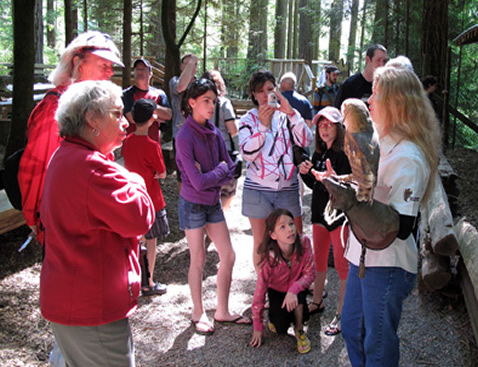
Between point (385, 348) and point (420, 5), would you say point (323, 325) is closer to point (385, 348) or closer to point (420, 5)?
point (385, 348)

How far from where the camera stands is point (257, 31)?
26.3 metres

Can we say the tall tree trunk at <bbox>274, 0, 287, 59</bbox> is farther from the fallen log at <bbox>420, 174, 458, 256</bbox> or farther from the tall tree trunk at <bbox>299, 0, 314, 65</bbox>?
the fallen log at <bbox>420, 174, 458, 256</bbox>

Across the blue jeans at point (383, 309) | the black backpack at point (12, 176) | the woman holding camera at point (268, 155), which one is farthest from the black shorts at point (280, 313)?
the black backpack at point (12, 176)

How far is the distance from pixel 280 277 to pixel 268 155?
1.06m

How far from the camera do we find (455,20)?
13.3 meters

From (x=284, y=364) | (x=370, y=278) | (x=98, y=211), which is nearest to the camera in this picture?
(x=98, y=211)

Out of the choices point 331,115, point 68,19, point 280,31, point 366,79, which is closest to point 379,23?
point 68,19

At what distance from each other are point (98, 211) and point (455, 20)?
14194 millimetres

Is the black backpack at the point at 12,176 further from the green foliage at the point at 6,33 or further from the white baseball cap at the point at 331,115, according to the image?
the green foliage at the point at 6,33

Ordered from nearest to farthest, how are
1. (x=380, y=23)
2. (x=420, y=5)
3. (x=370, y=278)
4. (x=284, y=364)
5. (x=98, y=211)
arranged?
(x=98, y=211) → (x=370, y=278) → (x=284, y=364) → (x=420, y=5) → (x=380, y=23)

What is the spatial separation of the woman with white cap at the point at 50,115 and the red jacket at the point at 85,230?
2.40 ft

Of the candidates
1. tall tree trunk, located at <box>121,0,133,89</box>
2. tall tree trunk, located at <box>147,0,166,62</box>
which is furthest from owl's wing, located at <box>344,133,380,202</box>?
tall tree trunk, located at <box>147,0,166,62</box>

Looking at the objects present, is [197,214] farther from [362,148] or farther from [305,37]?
[305,37]

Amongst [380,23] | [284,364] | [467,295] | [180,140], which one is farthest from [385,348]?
[380,23]
